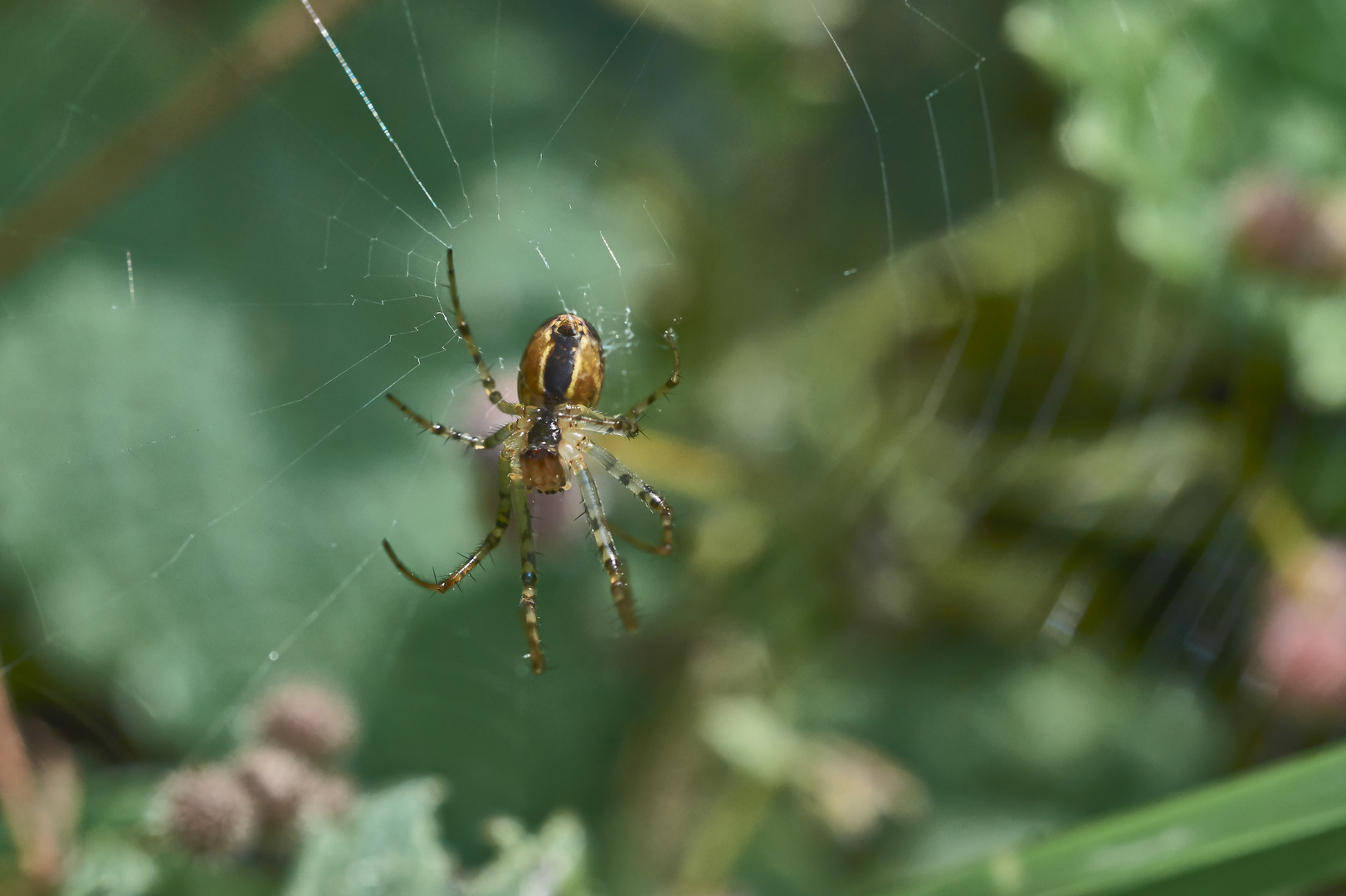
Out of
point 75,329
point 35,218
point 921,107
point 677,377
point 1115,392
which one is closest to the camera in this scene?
point 677,377

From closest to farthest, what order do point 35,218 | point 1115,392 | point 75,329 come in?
point 35,218 → point 75,329 → point 1115,392

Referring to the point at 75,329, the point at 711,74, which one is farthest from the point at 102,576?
the point at 711,74

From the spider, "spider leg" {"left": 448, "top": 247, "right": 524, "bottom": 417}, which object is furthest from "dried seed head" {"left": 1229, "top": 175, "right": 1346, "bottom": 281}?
"spider leg" {"left": 448, "top": 247, "right": 524, "bottom": 417}

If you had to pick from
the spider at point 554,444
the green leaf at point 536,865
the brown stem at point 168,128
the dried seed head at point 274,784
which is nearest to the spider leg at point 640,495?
the spider at point 554,444

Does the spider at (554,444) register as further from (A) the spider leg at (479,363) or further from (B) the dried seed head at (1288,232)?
(B) the dried seed head at (1288,232)

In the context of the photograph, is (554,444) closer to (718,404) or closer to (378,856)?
(718,404)

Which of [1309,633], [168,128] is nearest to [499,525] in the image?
[168,128]

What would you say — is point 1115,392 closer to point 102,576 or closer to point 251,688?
point 251,688
